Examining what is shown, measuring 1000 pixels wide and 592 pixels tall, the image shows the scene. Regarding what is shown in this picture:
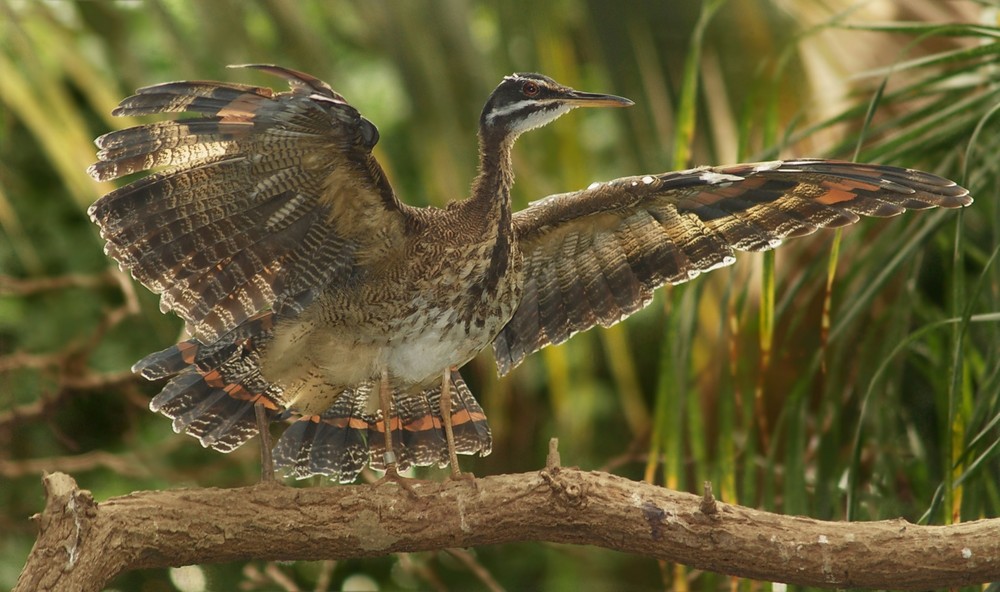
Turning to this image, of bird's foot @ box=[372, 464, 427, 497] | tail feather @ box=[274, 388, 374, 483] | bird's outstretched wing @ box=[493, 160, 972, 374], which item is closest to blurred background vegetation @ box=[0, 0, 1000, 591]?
bird's outstretched wing @ box=[493, 160, 972, 374]

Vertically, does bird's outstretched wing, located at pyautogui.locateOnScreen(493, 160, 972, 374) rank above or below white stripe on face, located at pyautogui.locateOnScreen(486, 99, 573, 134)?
below

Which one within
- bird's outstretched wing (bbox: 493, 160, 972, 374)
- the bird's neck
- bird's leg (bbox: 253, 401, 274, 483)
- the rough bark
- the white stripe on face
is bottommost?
the rough bark

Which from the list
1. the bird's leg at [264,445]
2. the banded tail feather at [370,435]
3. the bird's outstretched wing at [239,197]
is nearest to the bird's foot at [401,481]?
the bird's leg at [264,445]

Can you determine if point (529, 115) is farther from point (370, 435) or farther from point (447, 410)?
point (370, 435)

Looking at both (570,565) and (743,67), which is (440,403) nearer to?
(743,67)

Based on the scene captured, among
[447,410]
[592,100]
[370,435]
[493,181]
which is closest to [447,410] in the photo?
[447,410]

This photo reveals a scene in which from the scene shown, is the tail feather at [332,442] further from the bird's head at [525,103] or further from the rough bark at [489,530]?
the bird's head at [525,103]

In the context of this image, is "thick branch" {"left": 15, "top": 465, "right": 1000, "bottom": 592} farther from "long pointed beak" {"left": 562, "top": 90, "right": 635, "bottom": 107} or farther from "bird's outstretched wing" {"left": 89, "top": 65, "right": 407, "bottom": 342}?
"long pointed beak" {"left": 562, "top": 90, "right": 635, "bottom": 107}
